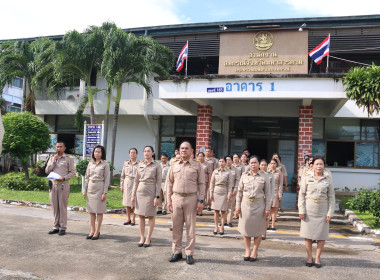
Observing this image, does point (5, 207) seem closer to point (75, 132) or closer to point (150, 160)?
point (150, 160)

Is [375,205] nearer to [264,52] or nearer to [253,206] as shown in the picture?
[253,206]

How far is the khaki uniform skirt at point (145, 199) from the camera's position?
20.0 ft

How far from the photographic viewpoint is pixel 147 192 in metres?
6.18

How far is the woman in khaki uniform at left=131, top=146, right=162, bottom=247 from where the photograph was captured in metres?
6.09

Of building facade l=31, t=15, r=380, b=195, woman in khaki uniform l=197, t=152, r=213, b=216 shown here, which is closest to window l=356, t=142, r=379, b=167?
building facade l=31, t=15, r=380, b=195

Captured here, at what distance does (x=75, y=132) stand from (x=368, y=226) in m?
14.1

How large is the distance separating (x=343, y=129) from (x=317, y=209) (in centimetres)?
1078

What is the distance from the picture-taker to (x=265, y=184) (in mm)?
5672

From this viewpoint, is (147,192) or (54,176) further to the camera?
(54,176)

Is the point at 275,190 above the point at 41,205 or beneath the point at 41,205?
above

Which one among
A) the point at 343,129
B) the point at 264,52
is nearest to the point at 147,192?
the point at 264,52

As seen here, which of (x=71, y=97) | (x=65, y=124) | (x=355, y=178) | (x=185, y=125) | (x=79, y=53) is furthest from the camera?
(x=65, y=124)

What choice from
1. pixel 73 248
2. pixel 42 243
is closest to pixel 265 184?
pixel 73 248

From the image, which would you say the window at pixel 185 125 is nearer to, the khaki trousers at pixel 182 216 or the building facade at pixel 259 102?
the building facade at pixel 259 102
